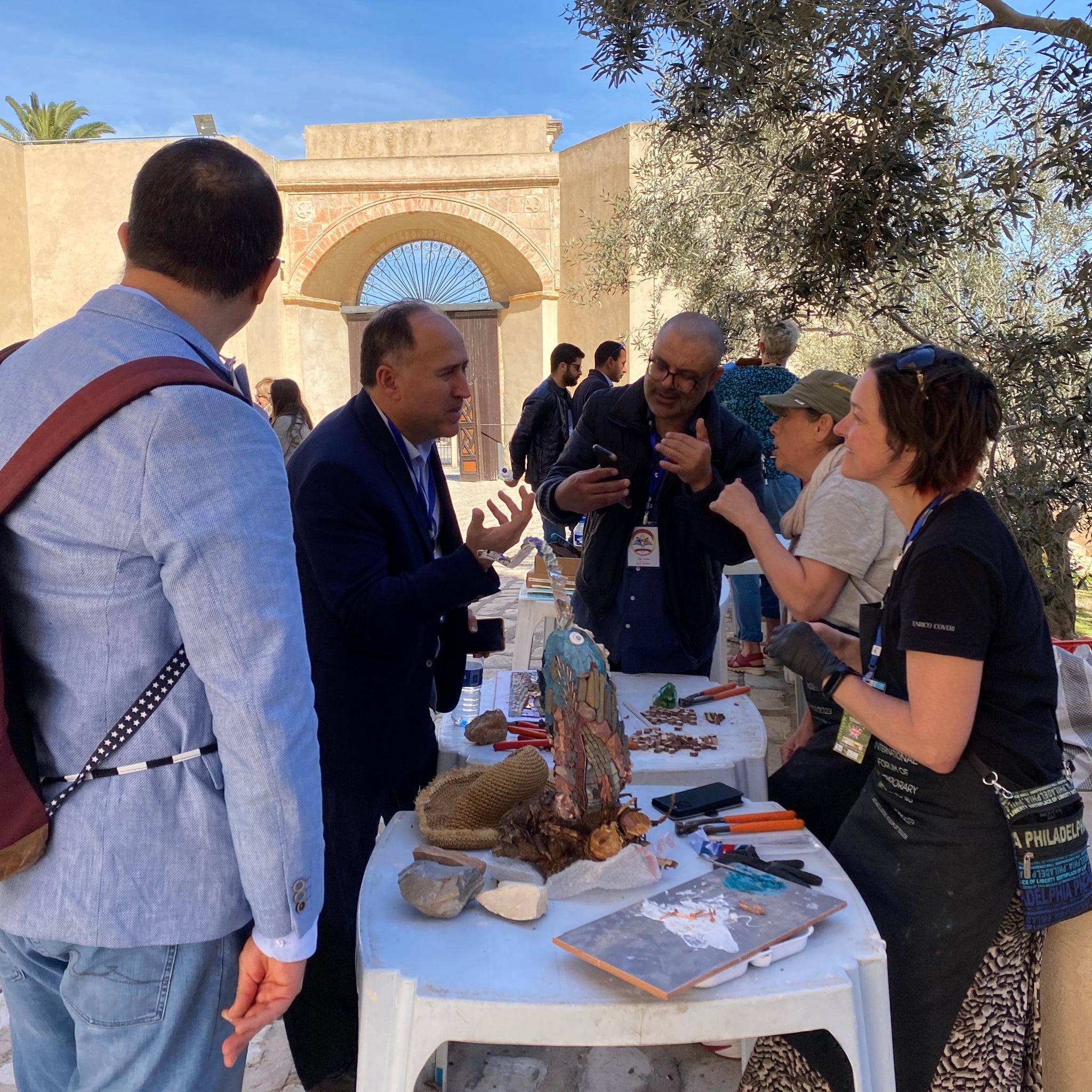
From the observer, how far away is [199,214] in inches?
45.9

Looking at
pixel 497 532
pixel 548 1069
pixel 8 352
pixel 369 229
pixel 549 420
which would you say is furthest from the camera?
pixel 369 229

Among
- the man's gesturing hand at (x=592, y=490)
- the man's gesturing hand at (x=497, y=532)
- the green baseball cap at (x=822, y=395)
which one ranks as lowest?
the man's gesturing hand at (x=497, y=532)

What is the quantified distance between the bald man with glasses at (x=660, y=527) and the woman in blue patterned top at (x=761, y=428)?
152cm

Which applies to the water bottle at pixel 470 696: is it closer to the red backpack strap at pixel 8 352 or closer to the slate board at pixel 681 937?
the slate board at pixel 681 937

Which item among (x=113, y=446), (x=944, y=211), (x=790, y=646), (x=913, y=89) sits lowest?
(x=790, y=646)

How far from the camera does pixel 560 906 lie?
1613mm

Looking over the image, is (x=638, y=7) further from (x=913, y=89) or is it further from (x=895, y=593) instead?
(x=895, y=593)

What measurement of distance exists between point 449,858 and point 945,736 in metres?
0.91

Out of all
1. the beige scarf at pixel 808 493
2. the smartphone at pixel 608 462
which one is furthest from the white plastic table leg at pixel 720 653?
the beige scarf at pixel 808 493

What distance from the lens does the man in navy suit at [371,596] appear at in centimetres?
208

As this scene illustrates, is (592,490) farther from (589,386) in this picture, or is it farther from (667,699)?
(589,386)

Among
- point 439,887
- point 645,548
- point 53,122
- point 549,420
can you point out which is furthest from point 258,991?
point 53,122

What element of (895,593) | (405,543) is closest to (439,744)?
(405,543)

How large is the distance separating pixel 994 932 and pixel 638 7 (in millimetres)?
3340
